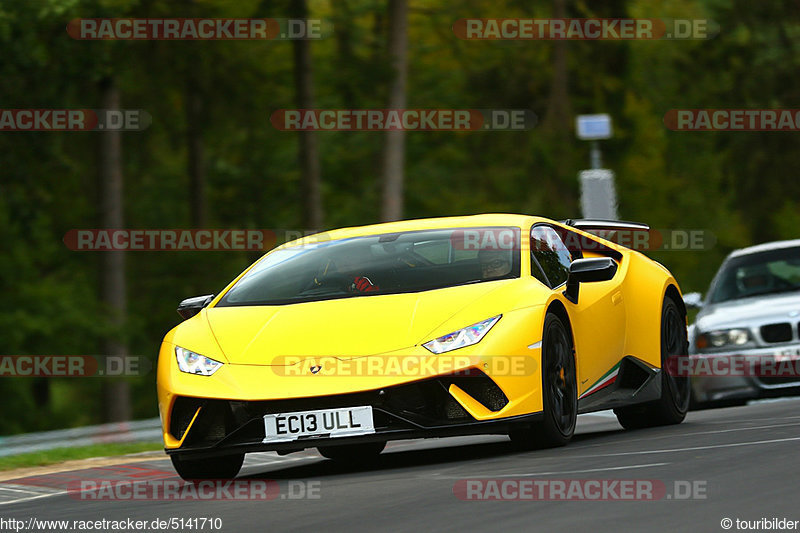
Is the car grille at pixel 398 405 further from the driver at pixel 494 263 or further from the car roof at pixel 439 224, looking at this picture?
the car roof at pixel 439 224

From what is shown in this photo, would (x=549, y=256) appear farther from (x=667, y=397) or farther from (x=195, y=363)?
(x=195, y=363)

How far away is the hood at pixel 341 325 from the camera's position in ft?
25.1

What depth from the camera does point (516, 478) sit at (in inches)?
262

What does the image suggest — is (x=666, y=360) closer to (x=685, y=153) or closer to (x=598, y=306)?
(x=598, y=306)

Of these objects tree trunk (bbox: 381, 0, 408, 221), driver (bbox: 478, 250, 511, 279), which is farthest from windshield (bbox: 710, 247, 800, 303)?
tree trunk (bbox: 381, 0, 408, 221)

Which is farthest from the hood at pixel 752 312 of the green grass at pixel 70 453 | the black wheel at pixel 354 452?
the green grass at pixel 70 453

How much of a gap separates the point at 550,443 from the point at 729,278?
6.71 meters

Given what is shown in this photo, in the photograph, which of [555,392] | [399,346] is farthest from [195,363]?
[555,392]

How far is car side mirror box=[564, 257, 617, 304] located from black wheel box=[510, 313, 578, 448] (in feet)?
1.26

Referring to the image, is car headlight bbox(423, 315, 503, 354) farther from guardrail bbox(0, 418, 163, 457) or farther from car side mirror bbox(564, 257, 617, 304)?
guardrail bbox(0, 418, 163, 457)

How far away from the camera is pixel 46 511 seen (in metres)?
7.02

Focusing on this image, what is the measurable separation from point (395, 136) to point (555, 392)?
57.3ft

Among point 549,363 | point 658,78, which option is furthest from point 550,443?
point 658,78

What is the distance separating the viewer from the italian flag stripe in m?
8.77
